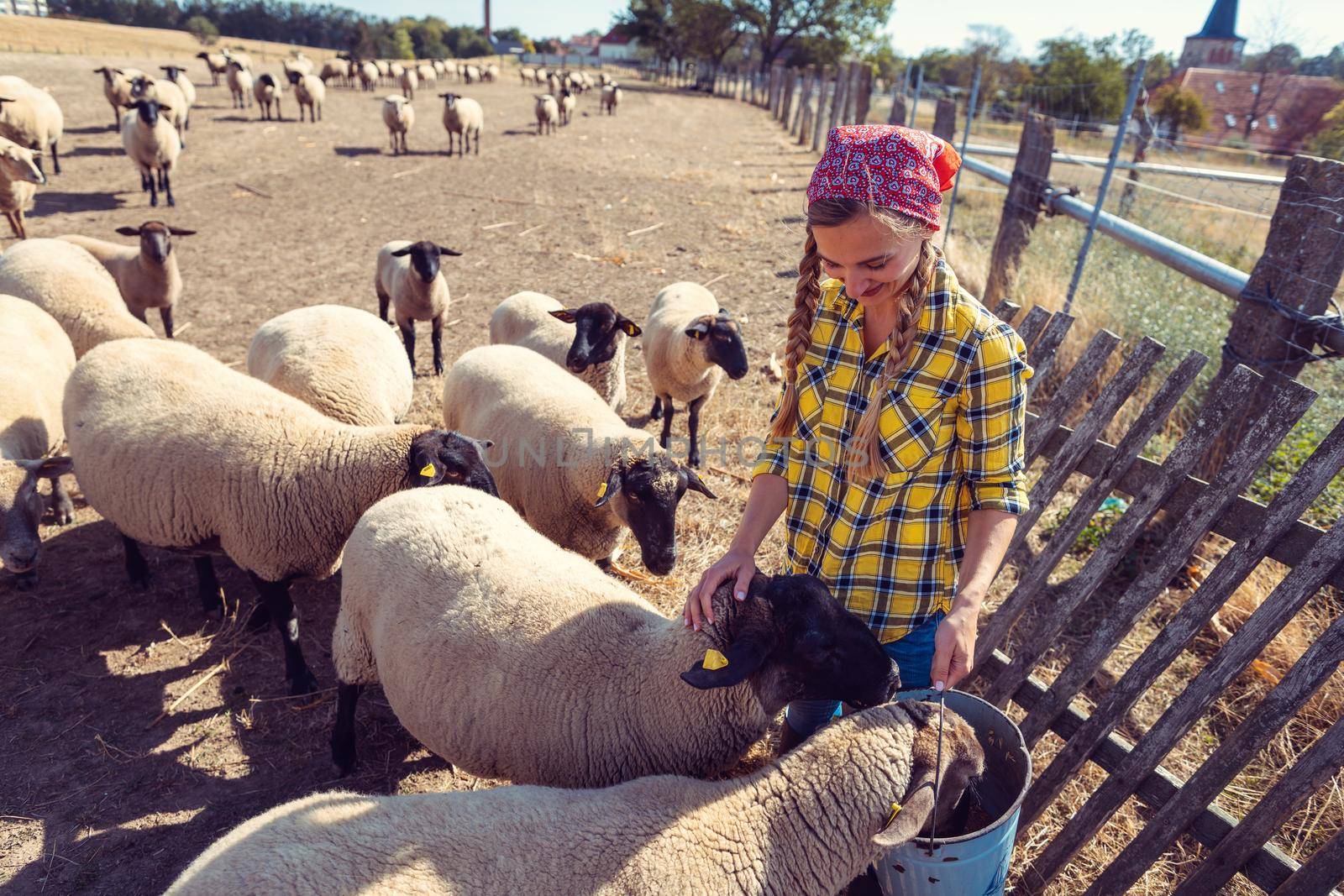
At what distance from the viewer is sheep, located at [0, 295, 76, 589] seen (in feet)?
15.3

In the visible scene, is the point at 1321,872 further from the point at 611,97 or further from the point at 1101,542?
the point at 611,97

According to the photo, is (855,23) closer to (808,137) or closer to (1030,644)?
(808,137)

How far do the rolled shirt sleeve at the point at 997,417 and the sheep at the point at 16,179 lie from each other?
14.0m

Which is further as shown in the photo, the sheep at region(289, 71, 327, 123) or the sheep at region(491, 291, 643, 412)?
the sheep at region(289, 71, 327, 123)

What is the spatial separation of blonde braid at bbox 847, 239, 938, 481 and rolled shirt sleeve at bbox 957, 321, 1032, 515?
20 cm

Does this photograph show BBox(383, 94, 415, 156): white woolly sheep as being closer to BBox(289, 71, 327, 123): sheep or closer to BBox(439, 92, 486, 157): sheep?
BBox(439, 92, 486, 157): sheep

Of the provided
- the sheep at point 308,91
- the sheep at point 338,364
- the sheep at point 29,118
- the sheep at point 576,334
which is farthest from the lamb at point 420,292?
the sheep at point 308,91

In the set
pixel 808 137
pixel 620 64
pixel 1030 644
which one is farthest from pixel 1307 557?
pixel 620 64

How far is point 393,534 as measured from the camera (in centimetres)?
347

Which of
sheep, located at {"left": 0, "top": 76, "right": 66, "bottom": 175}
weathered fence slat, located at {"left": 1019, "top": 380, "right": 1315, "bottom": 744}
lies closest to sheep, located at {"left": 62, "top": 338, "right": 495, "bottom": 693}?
weathered fence slat, located at {"left": 1019, "top": 380, "right": 1315, "bottom": 744}

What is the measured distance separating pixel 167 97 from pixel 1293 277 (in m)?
23.1

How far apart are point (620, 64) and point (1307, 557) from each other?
11279cm

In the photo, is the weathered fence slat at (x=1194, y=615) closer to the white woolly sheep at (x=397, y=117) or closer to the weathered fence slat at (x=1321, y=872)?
the weathered fence slat at (x=1321, y=872)

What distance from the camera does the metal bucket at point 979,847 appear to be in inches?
82.0
